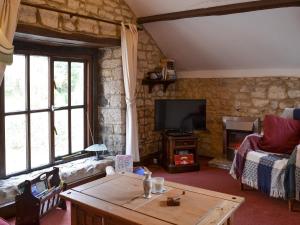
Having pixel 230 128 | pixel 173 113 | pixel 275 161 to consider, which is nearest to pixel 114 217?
pixel 275 161

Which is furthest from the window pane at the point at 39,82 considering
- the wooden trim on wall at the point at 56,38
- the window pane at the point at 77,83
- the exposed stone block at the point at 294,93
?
the exposed stone block at the point at 294,93

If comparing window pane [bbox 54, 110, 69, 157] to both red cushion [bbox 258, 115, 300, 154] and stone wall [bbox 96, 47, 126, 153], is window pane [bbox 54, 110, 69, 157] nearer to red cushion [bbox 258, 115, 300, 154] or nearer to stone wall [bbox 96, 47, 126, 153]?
stone wall [bbox 96, 47, 126, 153]

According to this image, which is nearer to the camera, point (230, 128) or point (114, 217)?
point (114, 217)

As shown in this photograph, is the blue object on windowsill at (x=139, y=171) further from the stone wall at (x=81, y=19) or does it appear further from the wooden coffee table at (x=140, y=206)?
the stone wall at (x=81, y=19)

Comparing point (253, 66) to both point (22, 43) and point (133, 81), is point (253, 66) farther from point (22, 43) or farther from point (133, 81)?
point (22, 43)

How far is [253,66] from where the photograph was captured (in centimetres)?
457

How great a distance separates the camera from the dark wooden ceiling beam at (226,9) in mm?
3256

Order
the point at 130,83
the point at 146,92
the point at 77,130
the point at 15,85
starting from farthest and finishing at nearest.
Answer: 1. the point at 146,92
2. the point at 77,130
3. the point at 130,83
4. the point at 15,85

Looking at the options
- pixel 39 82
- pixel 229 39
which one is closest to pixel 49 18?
pixel 39 82

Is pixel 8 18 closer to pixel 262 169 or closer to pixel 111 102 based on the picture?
pixel 111 102

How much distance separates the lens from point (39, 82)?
366 centimetres

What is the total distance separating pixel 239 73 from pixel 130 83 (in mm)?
1794

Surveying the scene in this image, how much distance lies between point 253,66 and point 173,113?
1393 mm

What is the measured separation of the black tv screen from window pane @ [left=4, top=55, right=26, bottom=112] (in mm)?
1925
